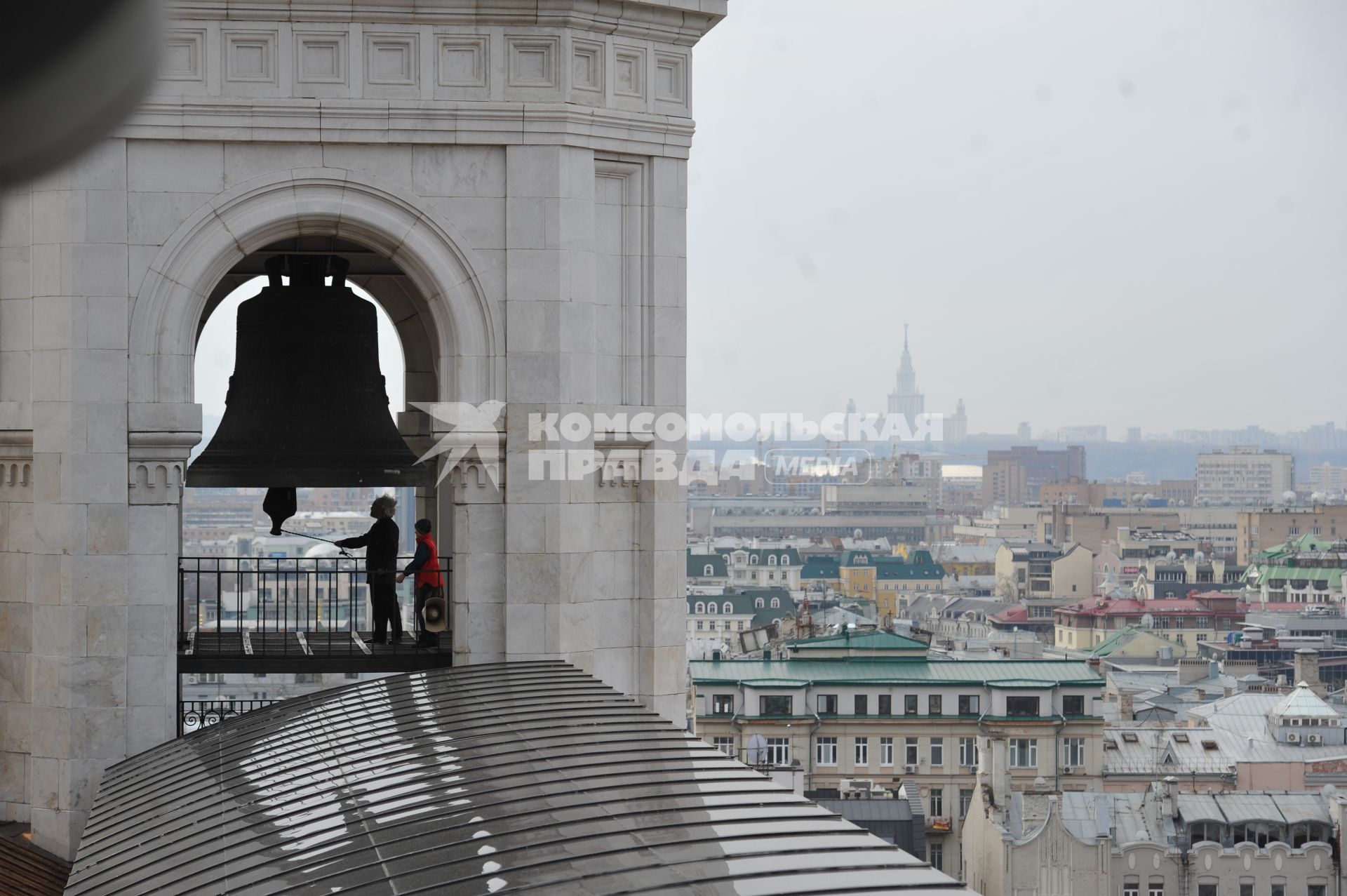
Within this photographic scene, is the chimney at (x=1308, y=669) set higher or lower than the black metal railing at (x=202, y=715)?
lower

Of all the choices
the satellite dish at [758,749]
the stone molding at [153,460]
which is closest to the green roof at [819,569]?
the satellite dish at [758,749]

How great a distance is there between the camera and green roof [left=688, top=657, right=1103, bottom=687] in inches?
3009

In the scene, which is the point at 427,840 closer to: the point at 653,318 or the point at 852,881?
the point at 852,881

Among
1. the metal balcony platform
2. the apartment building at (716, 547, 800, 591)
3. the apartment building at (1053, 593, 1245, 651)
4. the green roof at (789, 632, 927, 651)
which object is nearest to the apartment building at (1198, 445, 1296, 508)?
the apartment building at (1053, 593, 1245, 651)

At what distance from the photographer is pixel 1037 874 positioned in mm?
61281

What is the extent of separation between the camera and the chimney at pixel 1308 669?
93.2 m

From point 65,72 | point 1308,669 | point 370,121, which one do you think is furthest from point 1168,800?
point 65,72

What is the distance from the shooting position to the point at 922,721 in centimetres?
7688

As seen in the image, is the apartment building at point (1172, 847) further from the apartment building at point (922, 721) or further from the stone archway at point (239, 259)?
the stone archway at point (239, 259)

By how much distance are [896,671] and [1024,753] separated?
305 inches

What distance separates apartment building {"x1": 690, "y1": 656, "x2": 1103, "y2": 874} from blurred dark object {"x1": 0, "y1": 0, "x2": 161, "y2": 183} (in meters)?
75.1

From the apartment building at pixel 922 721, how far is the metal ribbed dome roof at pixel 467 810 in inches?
2632

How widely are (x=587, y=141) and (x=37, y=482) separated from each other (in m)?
4.53

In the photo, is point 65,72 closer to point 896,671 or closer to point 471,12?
point 471,12
